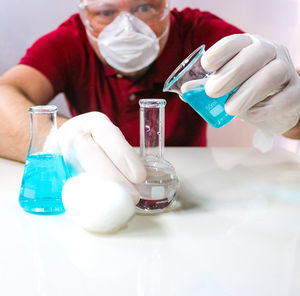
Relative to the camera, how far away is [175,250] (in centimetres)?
71

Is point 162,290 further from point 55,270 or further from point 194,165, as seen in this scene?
point 194,165

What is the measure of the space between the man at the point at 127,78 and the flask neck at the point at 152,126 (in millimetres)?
49

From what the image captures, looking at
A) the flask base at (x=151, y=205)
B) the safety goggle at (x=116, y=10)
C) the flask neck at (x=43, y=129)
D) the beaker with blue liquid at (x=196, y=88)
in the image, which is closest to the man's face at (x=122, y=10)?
the safety goggle at (x=116, y=10)

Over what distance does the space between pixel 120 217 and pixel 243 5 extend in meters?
2.15

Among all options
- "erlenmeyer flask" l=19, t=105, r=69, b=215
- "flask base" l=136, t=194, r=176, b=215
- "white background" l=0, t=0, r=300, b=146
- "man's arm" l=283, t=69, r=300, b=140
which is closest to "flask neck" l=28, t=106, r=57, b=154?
"erlenmeyer flask" l=19, t=105, r=69, b=215

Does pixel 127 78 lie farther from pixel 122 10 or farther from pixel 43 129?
pixel 43 129

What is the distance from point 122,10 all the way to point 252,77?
953 mm

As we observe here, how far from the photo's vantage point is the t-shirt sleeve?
191 centimetres

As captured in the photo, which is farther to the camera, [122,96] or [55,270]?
[122,96]

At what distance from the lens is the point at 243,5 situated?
2521 millimetres

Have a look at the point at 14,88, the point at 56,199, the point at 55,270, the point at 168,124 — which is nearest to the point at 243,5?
the point at 168,124

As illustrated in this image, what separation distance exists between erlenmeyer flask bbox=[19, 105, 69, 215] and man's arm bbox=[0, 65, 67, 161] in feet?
1.42

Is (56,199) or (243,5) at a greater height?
(243,5)

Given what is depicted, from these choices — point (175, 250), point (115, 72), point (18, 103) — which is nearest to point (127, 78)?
point (115, 72)
